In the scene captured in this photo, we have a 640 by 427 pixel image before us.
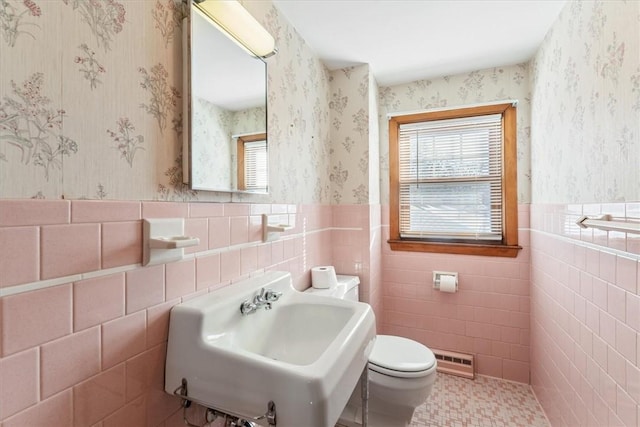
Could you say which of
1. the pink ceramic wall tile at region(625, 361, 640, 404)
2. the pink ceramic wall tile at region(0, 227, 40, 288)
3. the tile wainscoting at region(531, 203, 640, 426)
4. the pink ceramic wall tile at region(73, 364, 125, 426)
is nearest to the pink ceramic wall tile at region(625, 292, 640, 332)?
the tile wainscoting at region(531, 203, 640, 426)

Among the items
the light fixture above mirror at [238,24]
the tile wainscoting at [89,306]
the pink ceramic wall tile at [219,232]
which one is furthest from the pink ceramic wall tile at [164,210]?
the light fixture above mirror at [238,24]

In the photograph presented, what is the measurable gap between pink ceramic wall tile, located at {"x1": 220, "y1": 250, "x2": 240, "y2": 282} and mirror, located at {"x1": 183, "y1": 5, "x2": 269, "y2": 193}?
0.25 m

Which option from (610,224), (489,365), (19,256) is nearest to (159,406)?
(19,256)

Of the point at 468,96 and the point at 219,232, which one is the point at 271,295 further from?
the point at 468,96

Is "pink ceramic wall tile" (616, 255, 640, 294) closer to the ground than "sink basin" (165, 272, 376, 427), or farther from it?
farther from it

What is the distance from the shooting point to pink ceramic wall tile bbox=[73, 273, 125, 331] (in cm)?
65

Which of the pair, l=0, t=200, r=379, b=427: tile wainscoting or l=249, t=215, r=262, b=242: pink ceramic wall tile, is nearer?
l=0, t=200, r=379, b=427: tile wainscoting

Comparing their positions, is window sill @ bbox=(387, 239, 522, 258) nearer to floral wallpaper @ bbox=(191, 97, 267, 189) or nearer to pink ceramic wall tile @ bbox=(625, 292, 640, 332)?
pink ceramic wall tile @ bbox=(625, 292, 640, 332)

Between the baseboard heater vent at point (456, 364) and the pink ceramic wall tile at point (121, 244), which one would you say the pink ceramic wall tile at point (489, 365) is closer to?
the baseboard heater vent at point (456, 364)

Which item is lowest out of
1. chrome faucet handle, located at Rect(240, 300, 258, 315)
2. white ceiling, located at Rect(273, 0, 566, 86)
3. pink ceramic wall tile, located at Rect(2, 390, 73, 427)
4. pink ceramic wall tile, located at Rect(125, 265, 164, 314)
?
pink ceramic wall tile, located at Rect(2, 390, 73, 427)

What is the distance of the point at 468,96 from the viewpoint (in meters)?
2.18

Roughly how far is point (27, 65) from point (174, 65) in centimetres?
39

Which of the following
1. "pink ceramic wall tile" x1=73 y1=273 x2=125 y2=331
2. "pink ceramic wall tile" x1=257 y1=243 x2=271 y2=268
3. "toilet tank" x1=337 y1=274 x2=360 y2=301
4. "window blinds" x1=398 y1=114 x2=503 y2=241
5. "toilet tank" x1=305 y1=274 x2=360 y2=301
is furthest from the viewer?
"window blinds" x1=398 y1=114 x2=503 y2=241

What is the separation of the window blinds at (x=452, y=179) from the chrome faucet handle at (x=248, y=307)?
1.61m
